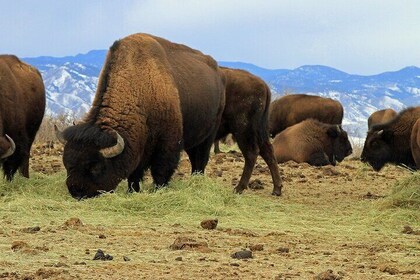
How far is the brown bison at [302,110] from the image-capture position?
1110 inches

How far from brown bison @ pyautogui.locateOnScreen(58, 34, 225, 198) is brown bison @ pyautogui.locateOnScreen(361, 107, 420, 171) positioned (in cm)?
417

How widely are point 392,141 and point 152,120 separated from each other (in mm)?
6087

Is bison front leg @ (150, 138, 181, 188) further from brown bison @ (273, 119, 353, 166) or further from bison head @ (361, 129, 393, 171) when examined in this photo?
brown bison @ (273, 119, 353, 166)

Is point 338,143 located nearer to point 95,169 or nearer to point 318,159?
point 318,159

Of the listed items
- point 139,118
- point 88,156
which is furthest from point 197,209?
point 139,118

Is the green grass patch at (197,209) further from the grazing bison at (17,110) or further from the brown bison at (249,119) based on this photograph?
the brown bison at (249,119)

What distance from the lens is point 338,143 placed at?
21109 mm

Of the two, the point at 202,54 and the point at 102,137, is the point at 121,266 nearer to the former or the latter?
the point at 102,137

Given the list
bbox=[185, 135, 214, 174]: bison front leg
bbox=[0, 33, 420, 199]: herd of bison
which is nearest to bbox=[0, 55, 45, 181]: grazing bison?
bbox=[0, 33, 420, 199]: herd of bison

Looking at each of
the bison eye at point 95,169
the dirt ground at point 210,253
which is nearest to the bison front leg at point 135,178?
the bison eye at point 95,169

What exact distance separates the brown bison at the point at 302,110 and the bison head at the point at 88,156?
17.7 meters

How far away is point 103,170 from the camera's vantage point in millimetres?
10383

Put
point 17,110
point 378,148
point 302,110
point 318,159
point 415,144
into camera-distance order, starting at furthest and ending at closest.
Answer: point 302,110
point 318,159
point 378,148
point 415,144
point 17,110

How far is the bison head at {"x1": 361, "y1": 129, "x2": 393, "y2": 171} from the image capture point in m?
15.6
